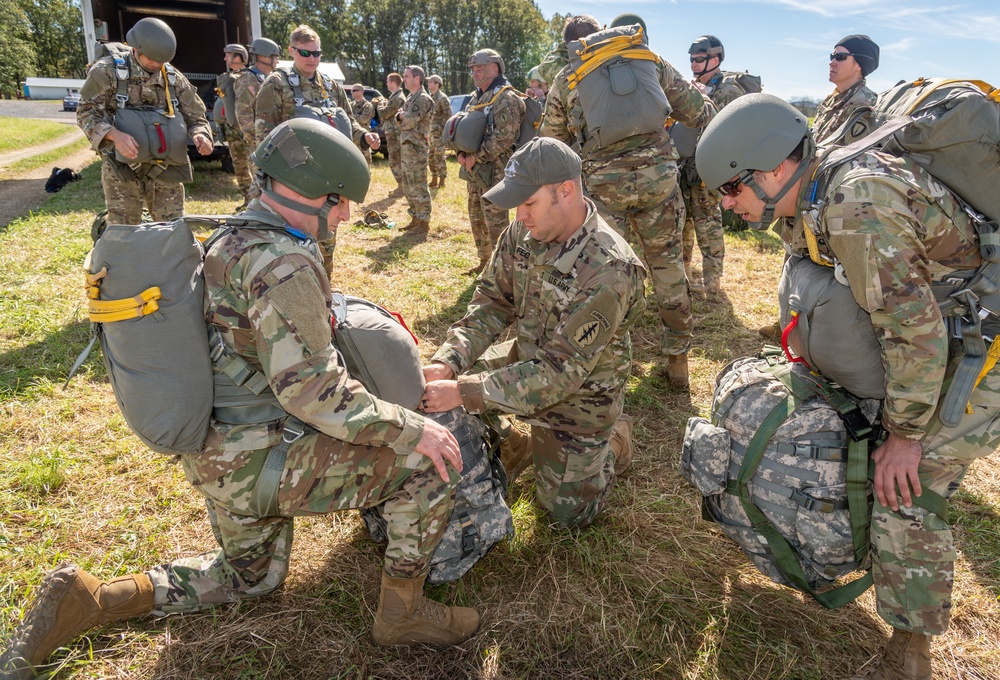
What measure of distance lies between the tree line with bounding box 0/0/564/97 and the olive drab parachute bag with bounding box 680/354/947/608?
52920 millimetres

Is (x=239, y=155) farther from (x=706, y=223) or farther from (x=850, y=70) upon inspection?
(x=850, y=70)

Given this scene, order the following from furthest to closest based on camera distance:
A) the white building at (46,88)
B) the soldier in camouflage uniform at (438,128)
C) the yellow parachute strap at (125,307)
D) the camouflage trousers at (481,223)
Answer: the white building at (46,88) → the soldier in camouflage uniform at (438,128) → the camouflage trousers at (481,223) → the yellow parachute strap at (125,307)

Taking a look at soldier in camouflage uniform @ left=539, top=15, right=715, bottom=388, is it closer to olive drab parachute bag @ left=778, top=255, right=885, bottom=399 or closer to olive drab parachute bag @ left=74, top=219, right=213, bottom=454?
olive drab parachute bag @ left=778, top=255, right=885, bottom=399

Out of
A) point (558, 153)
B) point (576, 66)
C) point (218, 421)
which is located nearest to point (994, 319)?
point (558, 153)

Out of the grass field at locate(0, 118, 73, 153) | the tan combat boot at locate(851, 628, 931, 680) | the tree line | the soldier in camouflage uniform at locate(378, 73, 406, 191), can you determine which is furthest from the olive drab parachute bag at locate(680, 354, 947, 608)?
the tree line

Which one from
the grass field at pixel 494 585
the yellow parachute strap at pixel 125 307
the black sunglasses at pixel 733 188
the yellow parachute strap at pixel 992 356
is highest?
the black sunglasses at pixel 733 188

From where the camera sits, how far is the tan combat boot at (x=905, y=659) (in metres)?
2.34

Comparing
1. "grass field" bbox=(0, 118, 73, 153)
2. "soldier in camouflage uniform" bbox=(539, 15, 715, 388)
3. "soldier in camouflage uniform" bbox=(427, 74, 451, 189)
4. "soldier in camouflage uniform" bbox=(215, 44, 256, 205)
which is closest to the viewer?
"soldier in camouflage uniform" bbox=(539, 15, 715, 388)

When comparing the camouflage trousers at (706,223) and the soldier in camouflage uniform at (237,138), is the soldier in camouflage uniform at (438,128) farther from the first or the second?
the camouflage trousers at (706,223)

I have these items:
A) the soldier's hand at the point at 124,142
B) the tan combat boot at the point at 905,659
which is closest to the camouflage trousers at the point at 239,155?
the soldier's hand at the point at 124,142

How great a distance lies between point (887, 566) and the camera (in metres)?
2.34

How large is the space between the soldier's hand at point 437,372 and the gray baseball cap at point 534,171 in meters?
0.85

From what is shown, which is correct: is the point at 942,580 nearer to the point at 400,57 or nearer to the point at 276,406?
the point at 276,406

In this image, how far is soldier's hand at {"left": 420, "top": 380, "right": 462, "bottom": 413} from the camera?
2.74 m
